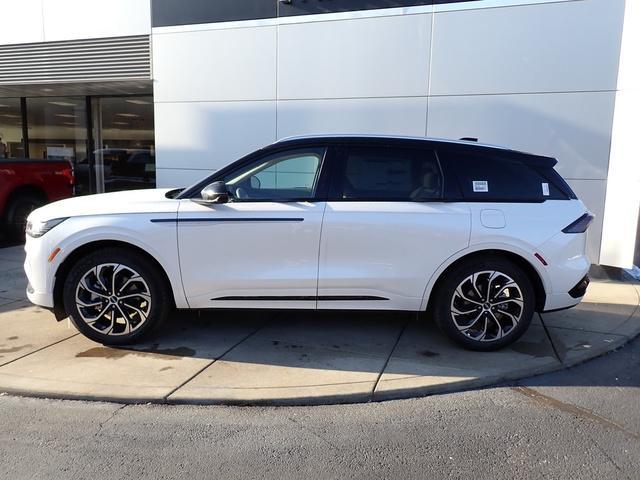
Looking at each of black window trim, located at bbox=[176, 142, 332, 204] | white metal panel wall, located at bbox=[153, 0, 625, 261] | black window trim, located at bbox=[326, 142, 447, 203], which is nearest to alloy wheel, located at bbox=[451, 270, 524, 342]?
black window trim, located at bbox=[326, 142, 447, 203]

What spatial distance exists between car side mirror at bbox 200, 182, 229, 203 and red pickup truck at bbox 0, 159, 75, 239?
6.52 meters

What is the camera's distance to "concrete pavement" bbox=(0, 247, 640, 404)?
12.9ft

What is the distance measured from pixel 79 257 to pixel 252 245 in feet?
4.97

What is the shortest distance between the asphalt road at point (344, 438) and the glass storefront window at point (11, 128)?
13.1 metres

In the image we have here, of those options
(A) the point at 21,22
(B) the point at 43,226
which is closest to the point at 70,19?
(A) the point at 21,22

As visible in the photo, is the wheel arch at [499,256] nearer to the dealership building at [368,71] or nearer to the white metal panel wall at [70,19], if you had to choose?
the dealership building at [368,71]

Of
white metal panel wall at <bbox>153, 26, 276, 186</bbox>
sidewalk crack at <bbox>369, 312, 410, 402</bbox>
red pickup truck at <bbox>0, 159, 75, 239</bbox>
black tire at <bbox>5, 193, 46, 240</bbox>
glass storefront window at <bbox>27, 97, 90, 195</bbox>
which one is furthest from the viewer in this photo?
glass storefront window at <bbox>27, 97, 90, 195</bbox>

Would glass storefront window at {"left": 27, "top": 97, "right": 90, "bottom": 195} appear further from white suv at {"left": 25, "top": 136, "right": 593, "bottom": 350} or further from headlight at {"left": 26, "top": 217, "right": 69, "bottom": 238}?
white suv at {"left": 25, "top": 136, "right": 593, "bottom": 350}

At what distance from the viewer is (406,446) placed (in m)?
3.26

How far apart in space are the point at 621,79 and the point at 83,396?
24.7ft

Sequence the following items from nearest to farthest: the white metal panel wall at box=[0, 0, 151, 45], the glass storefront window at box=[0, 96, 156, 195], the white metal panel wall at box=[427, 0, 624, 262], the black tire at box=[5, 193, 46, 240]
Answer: the white metal panel wall at box=[427, 0, 624, 262] < the black tire at box=[5, 193, 46, 240] < the white metal panel wall at box=[0, 0, 151, 45] < the glass storefront window at box=[0, 96, 156, 195]

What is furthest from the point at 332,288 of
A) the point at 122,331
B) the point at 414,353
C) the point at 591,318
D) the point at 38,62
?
the point at 38,62

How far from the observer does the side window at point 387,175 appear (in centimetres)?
456

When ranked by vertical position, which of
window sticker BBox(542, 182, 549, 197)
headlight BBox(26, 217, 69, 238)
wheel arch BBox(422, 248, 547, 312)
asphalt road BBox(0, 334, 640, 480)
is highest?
window sticker BBox(542, 182, 549, 197)
